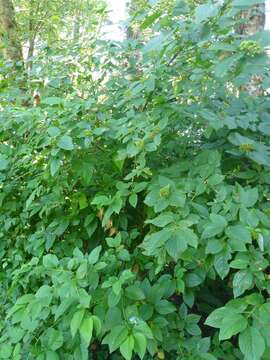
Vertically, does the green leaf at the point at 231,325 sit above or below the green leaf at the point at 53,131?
below

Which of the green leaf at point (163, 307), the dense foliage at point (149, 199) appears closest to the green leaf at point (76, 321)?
the dense foliage at point (149, 199)

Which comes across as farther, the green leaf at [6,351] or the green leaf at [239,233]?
the green leaf at [6,351]

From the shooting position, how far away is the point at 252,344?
0.94 meters

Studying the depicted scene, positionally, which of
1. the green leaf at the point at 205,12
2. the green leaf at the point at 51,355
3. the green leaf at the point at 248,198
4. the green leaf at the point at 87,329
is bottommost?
the green leaf at the point at 51,355

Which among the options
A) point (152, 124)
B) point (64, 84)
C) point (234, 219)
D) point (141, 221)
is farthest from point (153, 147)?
point (64, 84)

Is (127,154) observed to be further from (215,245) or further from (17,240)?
(17,240)

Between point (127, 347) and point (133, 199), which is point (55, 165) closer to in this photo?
point (133, 199)

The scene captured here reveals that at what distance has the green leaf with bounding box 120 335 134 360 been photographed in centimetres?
104

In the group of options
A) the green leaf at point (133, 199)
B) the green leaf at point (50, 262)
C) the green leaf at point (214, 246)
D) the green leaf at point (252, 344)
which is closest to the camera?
the green leaf at point (252, 344)

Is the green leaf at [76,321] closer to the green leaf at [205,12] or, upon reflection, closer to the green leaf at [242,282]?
the green leaf at [242,282]

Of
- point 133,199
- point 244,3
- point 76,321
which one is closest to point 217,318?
point 76,321

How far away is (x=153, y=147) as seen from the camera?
1.30 meters

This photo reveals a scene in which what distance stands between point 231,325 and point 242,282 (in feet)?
0.40

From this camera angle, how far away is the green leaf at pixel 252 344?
0.93m
